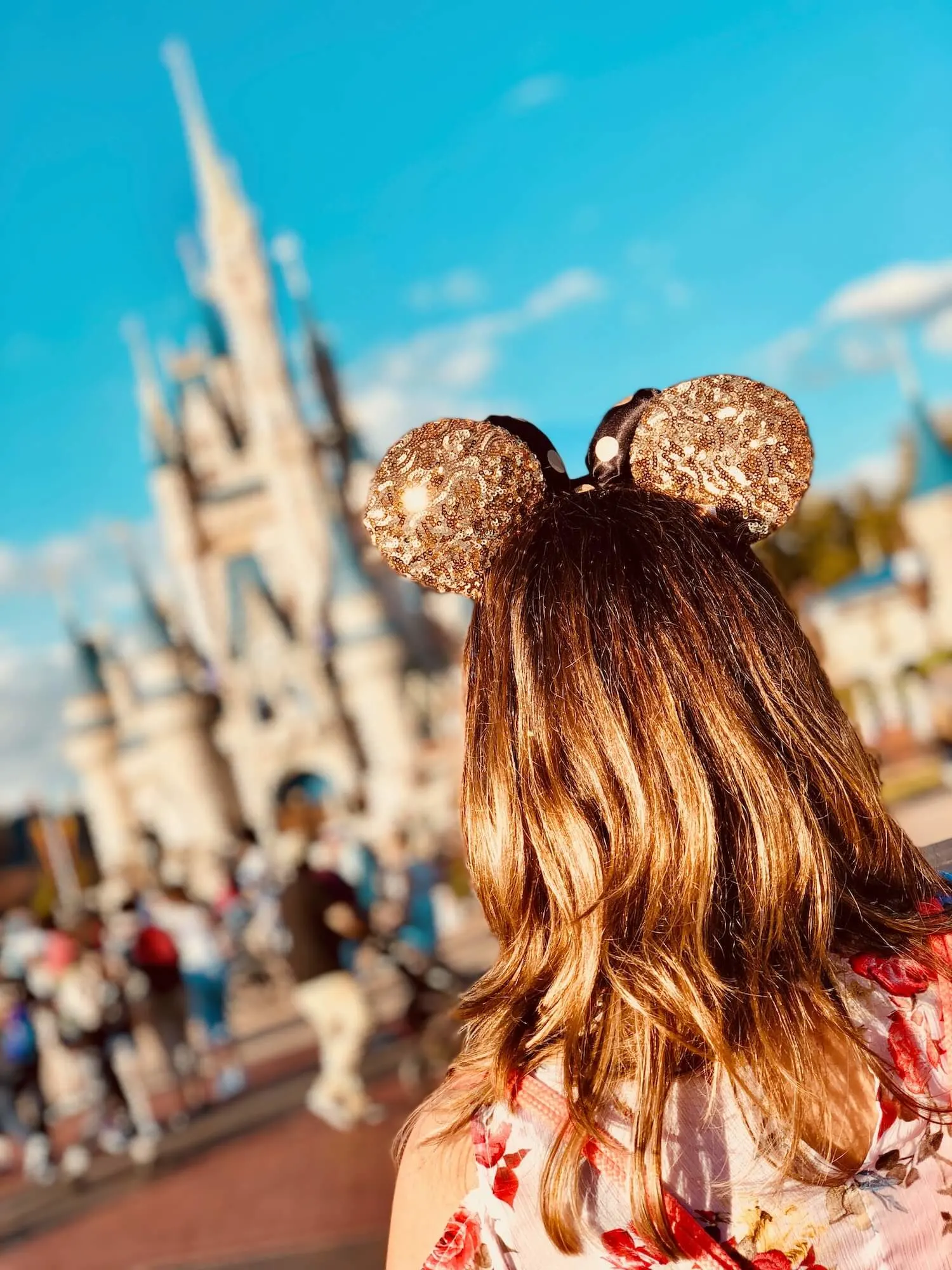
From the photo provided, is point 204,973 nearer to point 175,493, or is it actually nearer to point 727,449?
point 727,449

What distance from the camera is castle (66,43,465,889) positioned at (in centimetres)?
3853

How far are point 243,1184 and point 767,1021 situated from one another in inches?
234

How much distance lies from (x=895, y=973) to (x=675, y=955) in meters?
0.19

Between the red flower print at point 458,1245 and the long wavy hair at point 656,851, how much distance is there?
0.08 meters

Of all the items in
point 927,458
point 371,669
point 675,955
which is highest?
point 927,458

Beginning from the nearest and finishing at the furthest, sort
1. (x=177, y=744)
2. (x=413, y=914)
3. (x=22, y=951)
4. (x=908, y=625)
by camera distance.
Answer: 1. (x=413, y=914)
2. (x=22, y=951)
3. (x=908, y=625)
4. (x=177, y=744)

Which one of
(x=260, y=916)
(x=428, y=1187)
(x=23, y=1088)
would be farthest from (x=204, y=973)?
(x=428, y=1187)

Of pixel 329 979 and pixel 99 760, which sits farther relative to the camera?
pixel 99 760

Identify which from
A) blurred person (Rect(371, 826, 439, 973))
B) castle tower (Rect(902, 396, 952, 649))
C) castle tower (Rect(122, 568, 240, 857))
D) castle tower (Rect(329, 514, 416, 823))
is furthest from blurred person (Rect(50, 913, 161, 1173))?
castle tower (Rect(122, 568, 240, 857))

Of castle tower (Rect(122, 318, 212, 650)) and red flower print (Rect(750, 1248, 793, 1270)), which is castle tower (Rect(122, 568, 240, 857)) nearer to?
castle tower (Rect(122, 318, 212, 650))

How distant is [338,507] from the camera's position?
46.8m

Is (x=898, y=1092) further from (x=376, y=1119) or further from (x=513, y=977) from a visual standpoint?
(x=376, y=1119)

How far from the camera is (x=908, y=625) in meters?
28.2

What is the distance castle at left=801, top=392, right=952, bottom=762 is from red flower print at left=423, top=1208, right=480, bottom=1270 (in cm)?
1011
